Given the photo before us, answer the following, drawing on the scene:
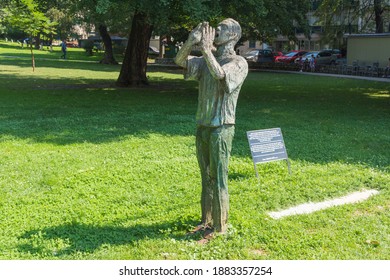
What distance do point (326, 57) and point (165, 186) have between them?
3850cm

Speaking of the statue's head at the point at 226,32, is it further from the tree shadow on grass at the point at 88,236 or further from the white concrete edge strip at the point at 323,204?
the white concrete edge strip at the point at 323,204

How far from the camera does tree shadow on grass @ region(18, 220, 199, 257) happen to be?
5113 millimetres

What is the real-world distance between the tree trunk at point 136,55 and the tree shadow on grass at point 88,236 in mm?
15320

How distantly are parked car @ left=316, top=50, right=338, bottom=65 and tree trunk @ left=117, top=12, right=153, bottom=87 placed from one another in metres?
23.9

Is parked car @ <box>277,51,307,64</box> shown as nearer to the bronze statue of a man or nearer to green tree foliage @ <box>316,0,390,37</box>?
green tree foliage @ <box>316,0,390,37</box>

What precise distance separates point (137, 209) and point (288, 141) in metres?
5.06

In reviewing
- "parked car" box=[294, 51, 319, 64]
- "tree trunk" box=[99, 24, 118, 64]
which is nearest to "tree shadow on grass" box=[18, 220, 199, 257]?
"parked car" box=[294, 51, 319, 64]

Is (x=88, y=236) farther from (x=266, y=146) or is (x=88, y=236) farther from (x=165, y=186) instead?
(x=266, y=146)

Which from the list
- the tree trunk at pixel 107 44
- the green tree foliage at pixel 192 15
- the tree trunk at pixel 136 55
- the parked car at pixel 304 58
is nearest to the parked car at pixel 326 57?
the parked car at pixel 304 58

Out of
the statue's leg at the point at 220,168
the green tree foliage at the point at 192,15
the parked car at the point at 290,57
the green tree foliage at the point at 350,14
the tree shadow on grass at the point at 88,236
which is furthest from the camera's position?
the parked car at the point at 290,57

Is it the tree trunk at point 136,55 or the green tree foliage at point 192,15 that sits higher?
the green tree foliage at point 192,15

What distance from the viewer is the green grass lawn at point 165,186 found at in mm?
5254

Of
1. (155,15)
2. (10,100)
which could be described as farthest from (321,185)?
(10,100)

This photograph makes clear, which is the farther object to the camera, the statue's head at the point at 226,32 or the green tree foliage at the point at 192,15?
the green tree foliage at the point at 192,15
